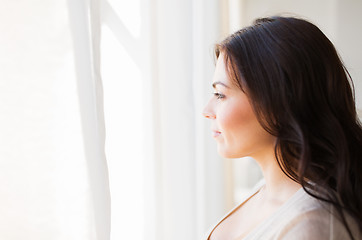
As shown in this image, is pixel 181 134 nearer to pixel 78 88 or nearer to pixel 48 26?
pixel 78 88

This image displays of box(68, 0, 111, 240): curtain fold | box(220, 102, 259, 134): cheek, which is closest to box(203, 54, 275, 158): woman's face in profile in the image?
box(220, 102, 259, 134): cheek

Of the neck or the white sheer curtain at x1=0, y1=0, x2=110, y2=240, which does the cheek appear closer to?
the neck

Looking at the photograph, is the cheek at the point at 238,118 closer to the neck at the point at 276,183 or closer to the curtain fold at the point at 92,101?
the neck at the point at 276,183

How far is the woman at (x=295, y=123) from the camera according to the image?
2.79 feet

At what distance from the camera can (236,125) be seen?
3.09 feet

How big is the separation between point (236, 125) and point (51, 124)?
1.41 ft

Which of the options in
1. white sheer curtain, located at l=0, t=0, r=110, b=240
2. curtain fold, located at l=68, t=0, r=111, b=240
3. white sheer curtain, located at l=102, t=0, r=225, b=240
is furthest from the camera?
white sheer curtain, located at l=102, t=0, r=225, b=240

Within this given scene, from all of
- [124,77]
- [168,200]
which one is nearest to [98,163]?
[124,77]

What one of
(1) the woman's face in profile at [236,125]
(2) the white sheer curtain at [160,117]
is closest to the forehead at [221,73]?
(1) the woman's face in profile at [236,125]

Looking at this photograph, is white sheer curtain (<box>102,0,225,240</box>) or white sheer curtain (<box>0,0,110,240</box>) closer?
white sheer curtain (<box>0,0,110,240</box>)

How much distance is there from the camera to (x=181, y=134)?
153 cm

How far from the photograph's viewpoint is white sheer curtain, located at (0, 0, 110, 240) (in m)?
0.78

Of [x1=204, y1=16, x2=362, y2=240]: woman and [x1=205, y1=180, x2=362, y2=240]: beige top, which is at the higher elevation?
[x1=204, y1=16, x2=362, y2=240]: woman

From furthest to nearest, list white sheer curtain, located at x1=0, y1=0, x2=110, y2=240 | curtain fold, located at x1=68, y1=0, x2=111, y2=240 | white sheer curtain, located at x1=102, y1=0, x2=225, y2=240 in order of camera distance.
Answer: white sheer curtain, located at x1=102, y1=0, x2=225, y2=240 → curtain fold, located at x1=68, y1=0, x2=111, y2=240 → white sheer curtain, located at x1=0, y1=0, x2=110, y2=240
